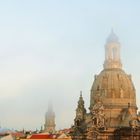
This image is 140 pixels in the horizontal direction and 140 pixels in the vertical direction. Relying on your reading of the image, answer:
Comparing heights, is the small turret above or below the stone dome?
below

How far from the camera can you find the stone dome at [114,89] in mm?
69312

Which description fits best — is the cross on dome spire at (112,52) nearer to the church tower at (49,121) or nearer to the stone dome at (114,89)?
the stone dome at (114,89)

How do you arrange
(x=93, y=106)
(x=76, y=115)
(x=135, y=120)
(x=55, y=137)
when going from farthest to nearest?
1. (x=55, y=137)
2. (x=76, y=115)
3. (x=93, y=106)
4. (x=135, y=120)

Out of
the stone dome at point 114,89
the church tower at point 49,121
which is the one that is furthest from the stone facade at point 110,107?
the church tower at point 49,121

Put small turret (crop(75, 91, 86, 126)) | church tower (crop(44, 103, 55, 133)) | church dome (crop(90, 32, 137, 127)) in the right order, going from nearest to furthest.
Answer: church dome (crop(90, 32, 137, 127)) < small turret (crop(75, 91, 86, 126)) < church tower (crop(44, 103, 55, 133))

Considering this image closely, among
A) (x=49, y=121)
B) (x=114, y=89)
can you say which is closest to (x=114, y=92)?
(x=114, y=89)

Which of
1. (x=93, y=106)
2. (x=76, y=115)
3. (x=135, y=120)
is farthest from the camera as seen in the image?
(x=76, y=115)

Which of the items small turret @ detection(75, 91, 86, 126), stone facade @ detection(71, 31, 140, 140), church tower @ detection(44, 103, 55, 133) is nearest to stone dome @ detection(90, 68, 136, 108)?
stone facade @ detection(71, 31, 140, 140)

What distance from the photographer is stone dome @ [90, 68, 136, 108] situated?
227ft

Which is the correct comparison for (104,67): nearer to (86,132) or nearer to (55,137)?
(86,132)

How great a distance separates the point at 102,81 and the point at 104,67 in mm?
3175

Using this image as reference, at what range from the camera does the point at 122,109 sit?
6894cm

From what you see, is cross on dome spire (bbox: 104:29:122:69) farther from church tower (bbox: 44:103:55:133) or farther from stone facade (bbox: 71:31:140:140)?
church tower (bbox: 44:103:55:133)

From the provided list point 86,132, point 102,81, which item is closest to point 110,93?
point 102,81
